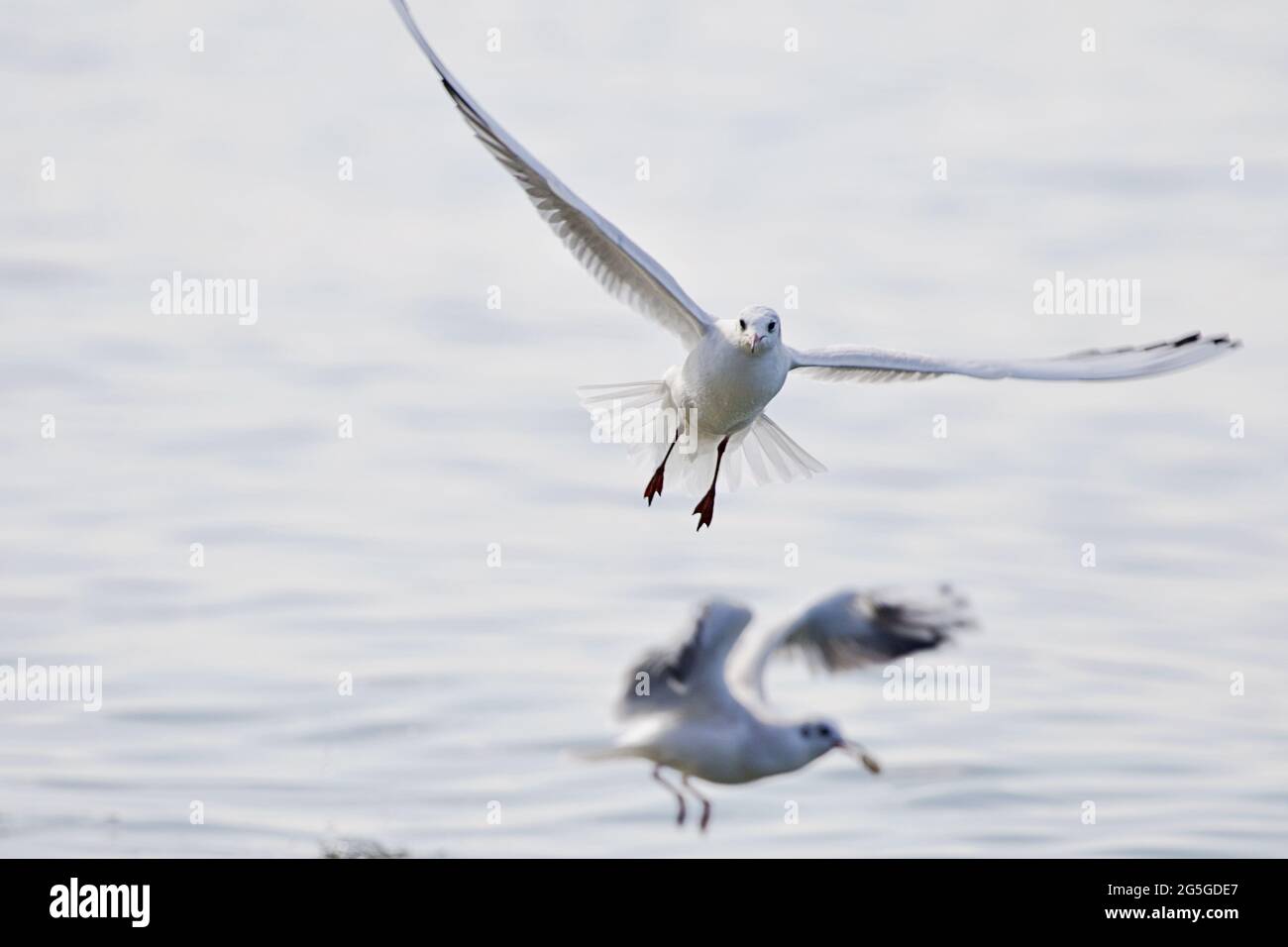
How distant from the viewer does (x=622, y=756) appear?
859cm

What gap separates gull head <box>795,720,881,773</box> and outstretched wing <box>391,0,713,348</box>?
1580 mm

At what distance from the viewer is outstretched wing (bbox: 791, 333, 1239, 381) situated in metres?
8.59

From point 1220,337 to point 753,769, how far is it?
7.84ft

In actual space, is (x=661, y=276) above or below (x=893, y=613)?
above

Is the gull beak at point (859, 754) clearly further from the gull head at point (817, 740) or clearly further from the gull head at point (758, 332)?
the gull head at point (758, 332)

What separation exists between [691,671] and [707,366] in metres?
1.15

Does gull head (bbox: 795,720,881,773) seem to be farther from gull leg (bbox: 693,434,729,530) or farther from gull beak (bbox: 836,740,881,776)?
gull leg (bbox: 693,434,729,530)

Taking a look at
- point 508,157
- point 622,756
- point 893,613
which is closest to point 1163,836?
point 893,613

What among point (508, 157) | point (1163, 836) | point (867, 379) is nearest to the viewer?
point (508, 157)

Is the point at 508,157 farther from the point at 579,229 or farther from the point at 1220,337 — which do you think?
the point at 1220,337

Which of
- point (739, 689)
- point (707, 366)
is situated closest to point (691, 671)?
point (739, 689)

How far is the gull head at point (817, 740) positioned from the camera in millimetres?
8812

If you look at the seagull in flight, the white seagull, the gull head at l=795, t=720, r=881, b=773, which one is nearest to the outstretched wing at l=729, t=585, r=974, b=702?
the white seagull

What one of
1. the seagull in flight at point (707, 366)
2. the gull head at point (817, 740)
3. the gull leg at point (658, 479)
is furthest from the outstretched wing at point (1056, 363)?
the gull head at point (817, 740)
